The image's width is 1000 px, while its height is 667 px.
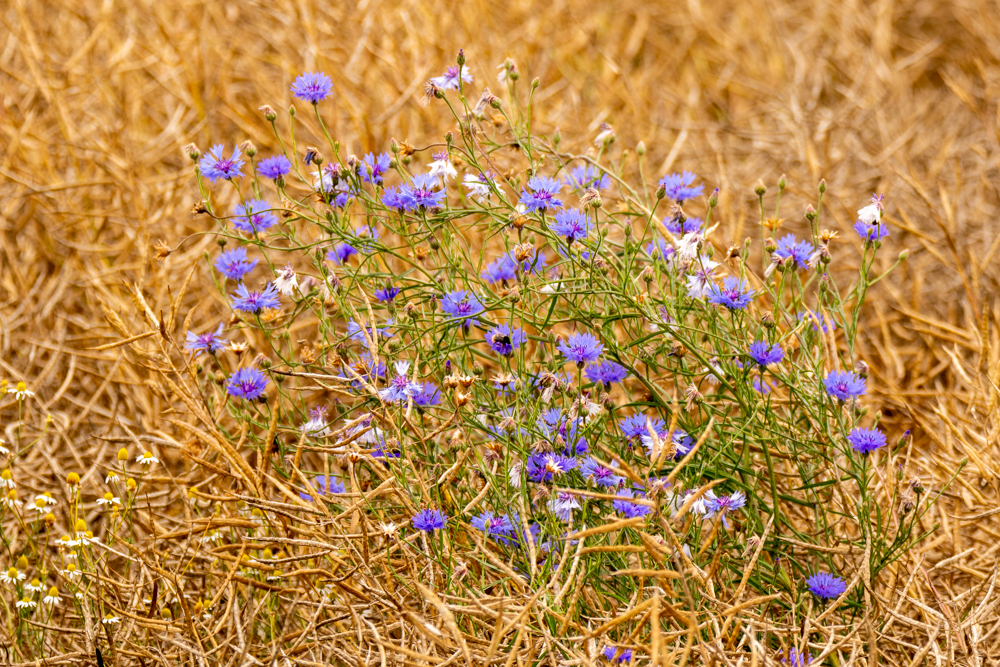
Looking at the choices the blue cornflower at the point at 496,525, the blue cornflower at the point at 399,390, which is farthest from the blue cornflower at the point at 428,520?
the blue cornflower at the point at 399,390

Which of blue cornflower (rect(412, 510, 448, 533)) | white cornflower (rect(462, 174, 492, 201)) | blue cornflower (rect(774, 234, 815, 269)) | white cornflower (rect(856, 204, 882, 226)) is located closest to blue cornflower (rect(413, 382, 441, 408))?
blue cornflower (rect(412, 510, 448, 533))

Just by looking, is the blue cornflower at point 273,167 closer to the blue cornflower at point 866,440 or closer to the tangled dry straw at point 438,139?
the tangled dry straw at point 438,139

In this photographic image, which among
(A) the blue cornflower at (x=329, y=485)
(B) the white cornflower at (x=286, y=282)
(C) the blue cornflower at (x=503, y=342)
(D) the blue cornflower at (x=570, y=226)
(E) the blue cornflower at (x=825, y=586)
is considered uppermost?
(D) the blue cornflower at (x=570, y=226)

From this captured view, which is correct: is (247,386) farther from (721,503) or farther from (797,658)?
(797,658)

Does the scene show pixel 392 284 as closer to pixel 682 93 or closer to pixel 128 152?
pixel 128 152

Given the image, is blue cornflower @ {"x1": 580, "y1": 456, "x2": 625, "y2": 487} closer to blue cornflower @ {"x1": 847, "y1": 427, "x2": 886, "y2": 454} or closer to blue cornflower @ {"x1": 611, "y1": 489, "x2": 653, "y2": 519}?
blue cornflower @ {"x1": 611, "y1": 489, "x2": 653, "y2": 519}

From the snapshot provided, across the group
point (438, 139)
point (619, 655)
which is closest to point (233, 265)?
point (619, 655)

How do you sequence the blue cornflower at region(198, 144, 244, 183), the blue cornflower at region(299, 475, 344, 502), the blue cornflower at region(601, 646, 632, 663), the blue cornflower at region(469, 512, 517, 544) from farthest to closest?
the blue cornflower at region(299, 475, 344, 502) → the blue cornflower at region(198, 144, 244, 183) → the blue cornflower at region(469, 512, 517, 544) → the blue cornflower at region(601, 646, 632, 663)
